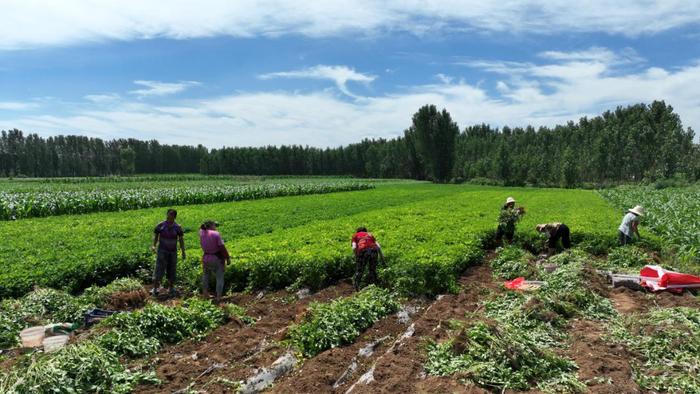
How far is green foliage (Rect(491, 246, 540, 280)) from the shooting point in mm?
12162

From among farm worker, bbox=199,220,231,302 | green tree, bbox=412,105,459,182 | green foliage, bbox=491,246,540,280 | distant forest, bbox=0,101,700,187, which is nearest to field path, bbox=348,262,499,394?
green foliage, bbox=491,246,540,280

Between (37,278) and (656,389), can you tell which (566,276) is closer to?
(656,389)

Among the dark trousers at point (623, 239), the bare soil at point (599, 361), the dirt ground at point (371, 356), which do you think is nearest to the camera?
the bare soil at point (599, 361)

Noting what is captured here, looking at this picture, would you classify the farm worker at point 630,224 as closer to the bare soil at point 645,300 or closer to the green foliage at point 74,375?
the bare soil at point 645,300

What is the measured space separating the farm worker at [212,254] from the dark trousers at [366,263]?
10.2 feet

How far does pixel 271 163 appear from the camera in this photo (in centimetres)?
12912

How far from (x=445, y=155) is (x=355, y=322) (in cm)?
8856

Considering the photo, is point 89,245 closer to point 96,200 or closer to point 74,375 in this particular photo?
point 74,375

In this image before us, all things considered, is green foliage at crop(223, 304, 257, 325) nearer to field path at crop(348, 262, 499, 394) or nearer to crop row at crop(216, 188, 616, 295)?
crop row at crop(216, 188, 616, 295)

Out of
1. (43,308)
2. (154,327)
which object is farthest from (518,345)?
(43,308)

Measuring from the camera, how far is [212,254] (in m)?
10.7

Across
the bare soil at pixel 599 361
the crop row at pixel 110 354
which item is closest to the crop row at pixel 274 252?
the crop row at pixel 110 354

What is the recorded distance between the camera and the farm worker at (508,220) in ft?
52.1

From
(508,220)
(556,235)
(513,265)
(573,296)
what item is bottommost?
(513,265)
